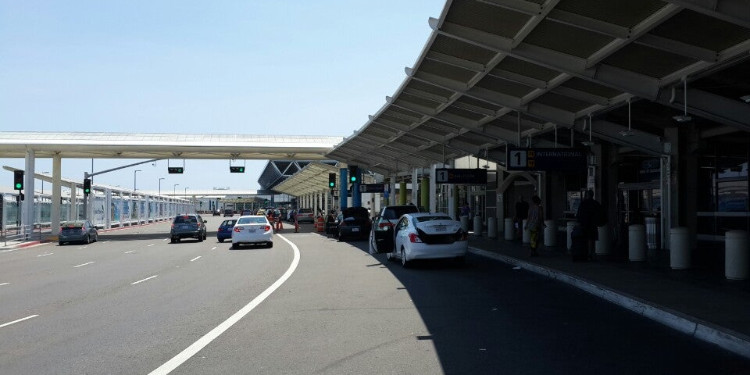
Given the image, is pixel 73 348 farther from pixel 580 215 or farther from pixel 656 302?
pixel 580 215

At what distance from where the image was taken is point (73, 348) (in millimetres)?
7930

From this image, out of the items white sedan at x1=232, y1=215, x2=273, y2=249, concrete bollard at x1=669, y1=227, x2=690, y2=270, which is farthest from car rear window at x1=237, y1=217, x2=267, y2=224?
concrete bollard at x1=669, y1=227, x2=690, y2=270

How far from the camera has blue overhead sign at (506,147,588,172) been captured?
19.5 metres

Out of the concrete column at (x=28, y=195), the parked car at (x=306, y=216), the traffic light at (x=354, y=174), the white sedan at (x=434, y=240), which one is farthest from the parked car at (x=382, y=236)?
the parked car at (x=306, y=216)

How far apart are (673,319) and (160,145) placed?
37.5 meters

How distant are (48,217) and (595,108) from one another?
48.8 metres

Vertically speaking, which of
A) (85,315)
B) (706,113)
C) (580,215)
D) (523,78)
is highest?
(523,78)

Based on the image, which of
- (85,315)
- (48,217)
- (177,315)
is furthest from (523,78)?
(48,217)

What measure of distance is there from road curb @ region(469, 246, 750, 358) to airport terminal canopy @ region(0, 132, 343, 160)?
3219cm

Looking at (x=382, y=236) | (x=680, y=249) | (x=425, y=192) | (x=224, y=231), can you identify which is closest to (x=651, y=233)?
(x=680, y=249)

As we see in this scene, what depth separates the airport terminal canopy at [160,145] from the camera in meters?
40.4

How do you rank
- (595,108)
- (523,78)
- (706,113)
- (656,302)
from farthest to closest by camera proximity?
(595,108)
(523,78)
(706,113)
(656,302)

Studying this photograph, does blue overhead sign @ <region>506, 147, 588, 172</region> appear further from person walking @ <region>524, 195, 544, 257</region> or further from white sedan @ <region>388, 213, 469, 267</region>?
white sedan @ <region>388, 213, 469, 267</region>

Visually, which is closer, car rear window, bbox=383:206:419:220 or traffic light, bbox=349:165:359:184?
car rear window, bbox=383:206:419:220
